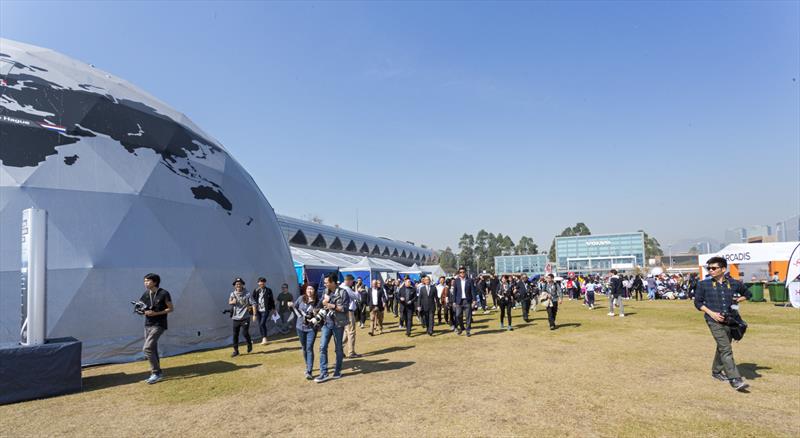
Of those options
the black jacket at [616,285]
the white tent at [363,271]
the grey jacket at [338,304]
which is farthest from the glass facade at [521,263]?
the grey jacket at [338,304]

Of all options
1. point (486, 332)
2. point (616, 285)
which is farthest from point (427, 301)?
point (616, 285)

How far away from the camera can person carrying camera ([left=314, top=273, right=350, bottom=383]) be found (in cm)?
786

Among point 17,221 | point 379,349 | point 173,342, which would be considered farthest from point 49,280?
point 379,349

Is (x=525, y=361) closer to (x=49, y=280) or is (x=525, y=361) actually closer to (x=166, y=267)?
(x=166, y=267)

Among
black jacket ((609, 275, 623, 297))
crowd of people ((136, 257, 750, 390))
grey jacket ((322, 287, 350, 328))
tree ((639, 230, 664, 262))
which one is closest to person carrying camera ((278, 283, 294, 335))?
crowd of people ((136, 257, 750, 390))

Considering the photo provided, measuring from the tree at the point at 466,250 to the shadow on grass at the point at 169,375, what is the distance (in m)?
120

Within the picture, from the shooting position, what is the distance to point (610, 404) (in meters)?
6.05

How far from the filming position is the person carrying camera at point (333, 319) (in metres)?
7.86

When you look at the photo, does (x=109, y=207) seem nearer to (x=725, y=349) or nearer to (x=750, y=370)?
(x=725, y=349)

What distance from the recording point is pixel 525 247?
5482 inches

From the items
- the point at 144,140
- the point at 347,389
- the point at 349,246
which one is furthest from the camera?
the point at 349,246

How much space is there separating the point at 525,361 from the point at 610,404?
3.12 m

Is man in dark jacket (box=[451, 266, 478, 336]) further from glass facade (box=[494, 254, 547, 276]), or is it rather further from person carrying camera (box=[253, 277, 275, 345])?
glass facade (box=[494, 254, 547, 276])

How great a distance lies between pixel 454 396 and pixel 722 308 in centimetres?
453
